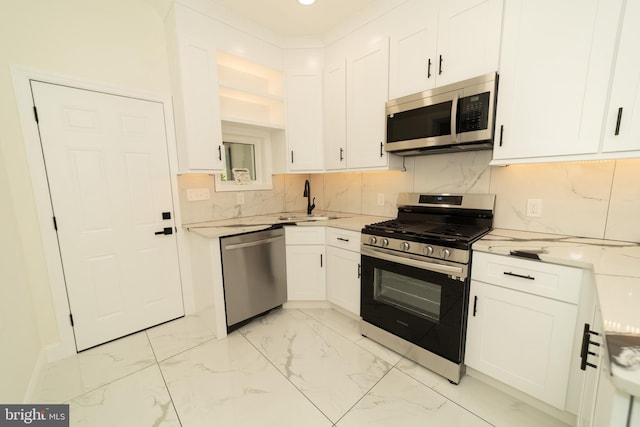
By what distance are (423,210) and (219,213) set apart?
209cm

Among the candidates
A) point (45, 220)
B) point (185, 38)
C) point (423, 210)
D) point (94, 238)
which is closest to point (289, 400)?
point (423, 210)

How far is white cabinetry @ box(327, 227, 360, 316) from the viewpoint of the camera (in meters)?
2.24

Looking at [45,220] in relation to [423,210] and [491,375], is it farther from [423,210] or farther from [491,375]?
[491,375]

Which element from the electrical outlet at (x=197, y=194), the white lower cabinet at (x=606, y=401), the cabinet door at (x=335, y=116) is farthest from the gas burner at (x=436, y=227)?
the electrical outlet at (x=197, y=194)

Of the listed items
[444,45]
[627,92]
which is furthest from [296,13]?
[627,92]

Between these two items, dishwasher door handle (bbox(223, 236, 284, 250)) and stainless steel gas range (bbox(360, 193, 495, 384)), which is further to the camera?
dishwasher door handle (bbox(223, 236, 284, 250))

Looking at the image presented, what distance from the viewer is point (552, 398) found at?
4.39ft

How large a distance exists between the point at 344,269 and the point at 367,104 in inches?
61.6

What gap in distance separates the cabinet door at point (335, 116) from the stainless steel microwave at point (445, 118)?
0.54 metres

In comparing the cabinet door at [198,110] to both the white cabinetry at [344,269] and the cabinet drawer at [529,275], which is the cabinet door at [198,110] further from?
the cabinet drawer at [529,275]

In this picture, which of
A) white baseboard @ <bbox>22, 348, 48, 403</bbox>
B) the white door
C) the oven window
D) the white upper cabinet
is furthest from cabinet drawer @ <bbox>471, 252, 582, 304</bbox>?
white baseboard @ <bbox>22, 348, 48, 403</bbox>

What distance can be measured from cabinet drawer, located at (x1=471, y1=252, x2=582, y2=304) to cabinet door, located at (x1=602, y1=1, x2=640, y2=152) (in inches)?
27.8

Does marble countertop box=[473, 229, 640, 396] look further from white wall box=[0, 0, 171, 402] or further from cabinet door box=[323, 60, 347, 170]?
white wall box=[0, 0, 171, 402]

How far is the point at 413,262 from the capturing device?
1731 millimetres
